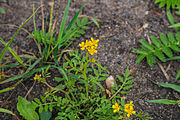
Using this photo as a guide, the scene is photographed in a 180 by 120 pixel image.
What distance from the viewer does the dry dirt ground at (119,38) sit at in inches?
71.9

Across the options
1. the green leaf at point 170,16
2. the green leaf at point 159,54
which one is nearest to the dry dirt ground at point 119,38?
the green leaf at point 170,16

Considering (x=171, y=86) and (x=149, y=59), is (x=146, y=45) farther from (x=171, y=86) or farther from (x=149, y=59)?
(x=171, y=86)

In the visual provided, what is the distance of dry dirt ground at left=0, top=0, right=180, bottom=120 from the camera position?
5.99ft

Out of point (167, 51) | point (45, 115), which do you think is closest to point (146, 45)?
point (167, 51)

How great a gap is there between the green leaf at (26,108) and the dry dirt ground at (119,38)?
0.23 m

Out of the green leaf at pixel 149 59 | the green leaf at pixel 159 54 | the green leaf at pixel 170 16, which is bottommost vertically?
the green leaf at pixel 149 59

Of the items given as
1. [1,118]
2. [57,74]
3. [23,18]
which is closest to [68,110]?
[57,74]

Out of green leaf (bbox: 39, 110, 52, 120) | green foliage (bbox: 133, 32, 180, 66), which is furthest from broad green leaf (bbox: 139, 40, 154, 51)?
green leaf (bbox: 39, 110, 52, 120)

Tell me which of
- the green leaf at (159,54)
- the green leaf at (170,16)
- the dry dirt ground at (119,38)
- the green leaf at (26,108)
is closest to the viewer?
the green leaf at (26,108)

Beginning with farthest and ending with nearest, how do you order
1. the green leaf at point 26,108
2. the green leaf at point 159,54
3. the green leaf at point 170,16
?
1. the green leaf at point 170,16
2. the green leaf at point 159,54
3. the green leaf at point 26,108

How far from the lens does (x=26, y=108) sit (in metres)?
1.54

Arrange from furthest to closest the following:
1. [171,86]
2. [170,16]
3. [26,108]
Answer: [170,16] → [171,86] → [26,108]

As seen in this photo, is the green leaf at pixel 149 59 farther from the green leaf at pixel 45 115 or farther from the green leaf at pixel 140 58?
the green leaf at pixel 45 115

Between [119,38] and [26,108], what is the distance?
1.36 m
